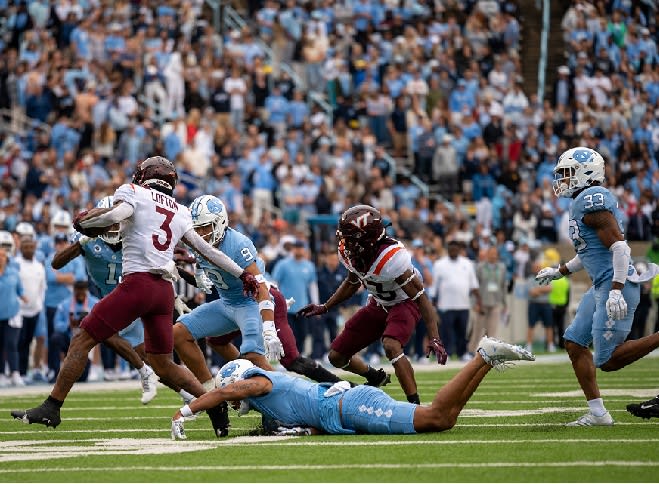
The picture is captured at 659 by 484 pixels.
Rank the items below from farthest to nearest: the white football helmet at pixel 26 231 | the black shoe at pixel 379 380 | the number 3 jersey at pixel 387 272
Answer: the white football helmet at pixel 26 231, the black shoe at pixel 379 380, the number 3 jersey at pixel 387 272

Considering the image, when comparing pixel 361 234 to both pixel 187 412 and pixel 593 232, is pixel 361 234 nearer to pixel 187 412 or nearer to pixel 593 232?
pixel 593 232

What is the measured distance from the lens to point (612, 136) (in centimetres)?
2630

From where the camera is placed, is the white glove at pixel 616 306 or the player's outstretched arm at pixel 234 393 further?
the white glove at pixel 616 306

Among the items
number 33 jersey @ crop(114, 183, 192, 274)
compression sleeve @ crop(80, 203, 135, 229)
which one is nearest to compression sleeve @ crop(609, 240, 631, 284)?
number 33 jersey @ crop(114, 183, 192, 274)

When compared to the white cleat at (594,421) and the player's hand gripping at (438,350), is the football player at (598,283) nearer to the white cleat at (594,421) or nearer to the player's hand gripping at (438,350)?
the white cleat at (594,421)

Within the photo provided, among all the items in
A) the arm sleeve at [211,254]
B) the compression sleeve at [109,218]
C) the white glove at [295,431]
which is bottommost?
the white glove at [295,431]

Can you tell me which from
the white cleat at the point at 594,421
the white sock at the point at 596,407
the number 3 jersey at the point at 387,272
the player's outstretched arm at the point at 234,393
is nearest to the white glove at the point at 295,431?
the player's outstretched arm at the point at 234,393

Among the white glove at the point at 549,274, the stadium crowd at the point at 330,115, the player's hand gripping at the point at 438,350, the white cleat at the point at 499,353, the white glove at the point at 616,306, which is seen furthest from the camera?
the stadium crowd at the point at 330,115

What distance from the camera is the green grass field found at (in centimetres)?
713

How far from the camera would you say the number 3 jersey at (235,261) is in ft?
35.1

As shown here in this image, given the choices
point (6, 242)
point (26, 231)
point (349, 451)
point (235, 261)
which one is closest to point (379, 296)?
point (235, 261)

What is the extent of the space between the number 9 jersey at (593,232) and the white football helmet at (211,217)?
2.56 m

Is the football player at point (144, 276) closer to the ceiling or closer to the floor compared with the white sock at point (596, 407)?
closer to the ceiling

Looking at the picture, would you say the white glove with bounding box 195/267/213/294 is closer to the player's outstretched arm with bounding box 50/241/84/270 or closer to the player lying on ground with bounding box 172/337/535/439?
the player's outstretched arm with bounding box 50/241/84/270
